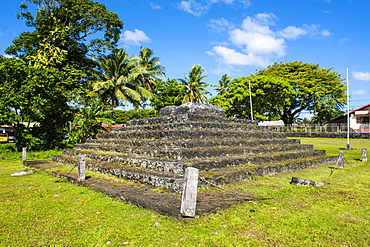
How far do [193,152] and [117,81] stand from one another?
58.4 ft

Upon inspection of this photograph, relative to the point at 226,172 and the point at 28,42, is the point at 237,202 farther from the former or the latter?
the point at 28,42

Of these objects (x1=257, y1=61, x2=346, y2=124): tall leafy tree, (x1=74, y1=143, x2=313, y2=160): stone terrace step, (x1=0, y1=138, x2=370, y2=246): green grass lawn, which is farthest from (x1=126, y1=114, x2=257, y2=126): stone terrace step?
(x1=257, y1=61, x2=346, y2=124): tall leafy tree

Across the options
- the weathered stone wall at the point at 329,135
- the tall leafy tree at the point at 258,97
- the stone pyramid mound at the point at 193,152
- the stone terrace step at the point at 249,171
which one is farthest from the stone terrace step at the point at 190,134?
the tall leafy tree at the point at 258,97

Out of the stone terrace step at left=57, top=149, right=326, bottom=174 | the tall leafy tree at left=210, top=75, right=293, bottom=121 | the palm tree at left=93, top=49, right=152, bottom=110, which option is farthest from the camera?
the tall leafy tree at left=210, top=75, right=293, bottom=121

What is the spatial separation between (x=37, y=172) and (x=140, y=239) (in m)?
6.58

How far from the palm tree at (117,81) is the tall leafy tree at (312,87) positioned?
19092 millimetres

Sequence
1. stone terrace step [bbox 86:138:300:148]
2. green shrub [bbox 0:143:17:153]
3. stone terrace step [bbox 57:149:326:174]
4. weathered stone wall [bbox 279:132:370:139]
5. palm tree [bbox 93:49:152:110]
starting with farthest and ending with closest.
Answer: weathered stone wall [bbox 279:132:370:139]
palm tree [bbox 93:49:152:110]
green shrub [bbox 0:143:17:153]
stone terrace step [bbox 86:138:300:148]
stone terrace step [bbox 57:149:326:174]

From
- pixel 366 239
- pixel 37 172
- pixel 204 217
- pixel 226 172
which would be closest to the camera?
pixel 366 239

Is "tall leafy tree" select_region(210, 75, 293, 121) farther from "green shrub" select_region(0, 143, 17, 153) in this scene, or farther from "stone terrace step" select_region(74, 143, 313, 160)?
"green shrub" select_region(0, 143, 17, 153)

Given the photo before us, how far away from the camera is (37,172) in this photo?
316 inches

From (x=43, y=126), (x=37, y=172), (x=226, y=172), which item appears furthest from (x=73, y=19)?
(x=226, y=172)

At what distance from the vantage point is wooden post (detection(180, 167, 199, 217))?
3637 mm

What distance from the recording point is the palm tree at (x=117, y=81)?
22.0 metres

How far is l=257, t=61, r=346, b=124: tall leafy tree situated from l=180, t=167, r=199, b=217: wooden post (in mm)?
29964
